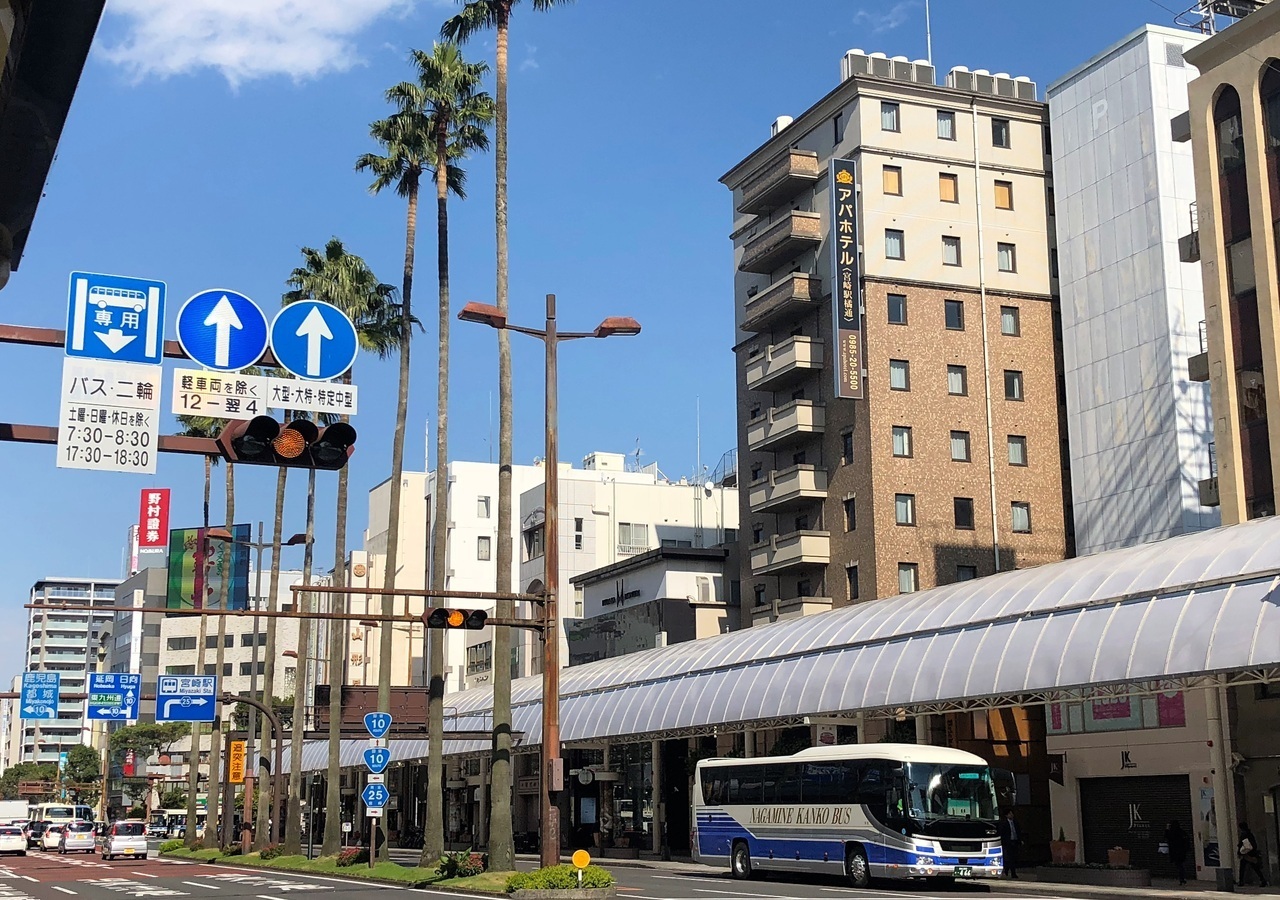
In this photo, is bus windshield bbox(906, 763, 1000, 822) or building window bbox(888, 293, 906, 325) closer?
bus windshield bbox(906, 763, 1000, 822)

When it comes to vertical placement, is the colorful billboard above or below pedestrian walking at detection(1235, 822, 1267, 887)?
above

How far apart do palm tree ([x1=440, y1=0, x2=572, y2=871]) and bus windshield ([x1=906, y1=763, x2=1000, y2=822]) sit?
9664 mm

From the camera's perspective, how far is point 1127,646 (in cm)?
3083

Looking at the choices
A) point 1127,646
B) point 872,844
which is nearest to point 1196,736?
point 1127,646

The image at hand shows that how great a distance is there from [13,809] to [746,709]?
47.0 meters

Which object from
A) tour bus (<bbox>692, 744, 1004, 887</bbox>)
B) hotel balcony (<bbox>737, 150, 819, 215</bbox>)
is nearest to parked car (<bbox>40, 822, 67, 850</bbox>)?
hotel balcony (<bbox>737, 150, 819, 215</bbox>)

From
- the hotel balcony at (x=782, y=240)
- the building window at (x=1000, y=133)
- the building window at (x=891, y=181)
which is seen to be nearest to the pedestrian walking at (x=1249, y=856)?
the hotel balcony at (x=782, y=240)

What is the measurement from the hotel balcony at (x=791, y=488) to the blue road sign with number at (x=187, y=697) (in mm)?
26761

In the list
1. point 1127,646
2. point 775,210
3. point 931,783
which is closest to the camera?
point 1127,646

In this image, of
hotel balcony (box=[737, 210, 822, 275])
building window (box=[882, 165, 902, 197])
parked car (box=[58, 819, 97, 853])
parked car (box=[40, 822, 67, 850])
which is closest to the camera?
building window (box=[882, 165, 902, 197])

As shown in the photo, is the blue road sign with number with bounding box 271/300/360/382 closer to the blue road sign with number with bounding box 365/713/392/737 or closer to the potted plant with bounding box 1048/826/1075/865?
the blue road sign with number with bounding box 365/713/392/737

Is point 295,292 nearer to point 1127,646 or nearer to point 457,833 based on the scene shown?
point 457,833

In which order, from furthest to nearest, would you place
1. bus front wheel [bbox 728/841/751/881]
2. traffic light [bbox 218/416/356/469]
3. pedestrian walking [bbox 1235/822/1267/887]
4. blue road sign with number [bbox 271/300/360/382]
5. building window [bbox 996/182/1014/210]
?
building window [bbox 996/182/1014/210], bus front wheel [bbox 728/841/751/881], pedestrian walking [bbox 1235/822/1267/887], blue road sign with number [bbox 271/300/360/382], traffic light [bbox 218/416/356/469]

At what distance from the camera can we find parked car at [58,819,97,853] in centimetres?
7856
